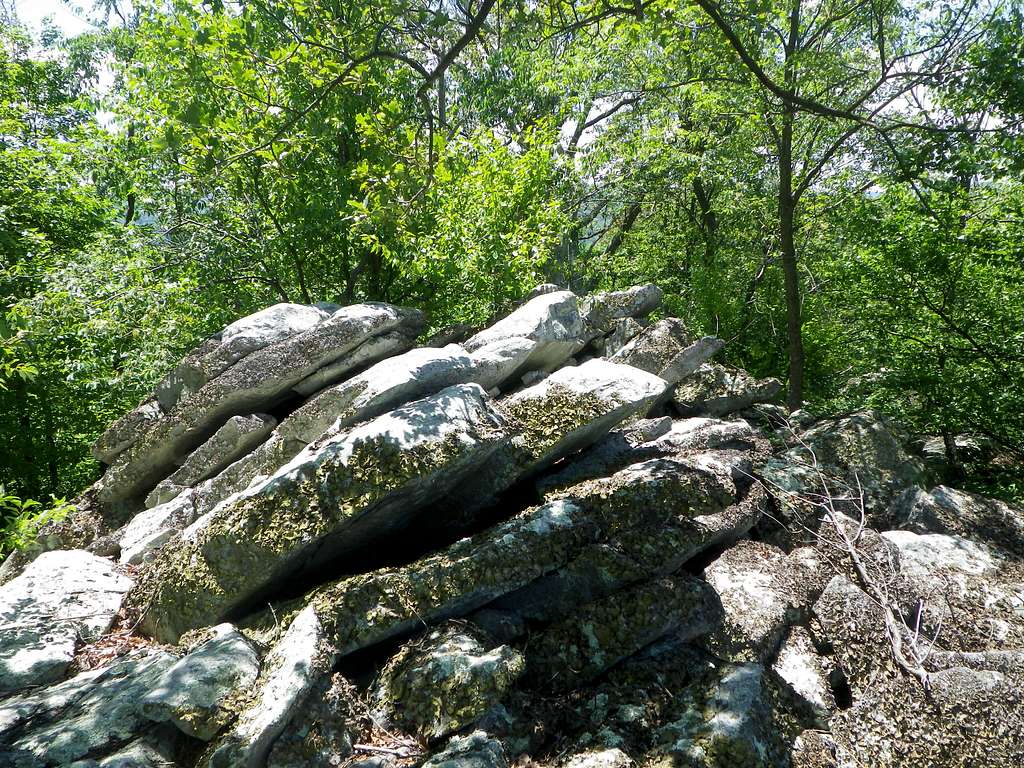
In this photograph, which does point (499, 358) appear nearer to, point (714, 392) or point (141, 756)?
point (714, 392)

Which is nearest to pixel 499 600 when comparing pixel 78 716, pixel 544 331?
Answer: pixel 78 716

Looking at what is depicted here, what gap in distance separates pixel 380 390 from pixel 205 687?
9.10ft

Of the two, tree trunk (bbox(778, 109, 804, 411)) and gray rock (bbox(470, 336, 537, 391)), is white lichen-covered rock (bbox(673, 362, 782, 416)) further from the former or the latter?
tree trunk (bbox(778, 109, 804, 411))

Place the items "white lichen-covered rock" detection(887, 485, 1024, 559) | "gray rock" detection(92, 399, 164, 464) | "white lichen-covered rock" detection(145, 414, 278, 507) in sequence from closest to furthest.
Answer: "white lichen-covered rock" detection(887, 485, 1024, 559)
"white lichen-covered rock" detection(145, 414, 278, 507)
"gray rock" detection(92, 399, 164, 464)

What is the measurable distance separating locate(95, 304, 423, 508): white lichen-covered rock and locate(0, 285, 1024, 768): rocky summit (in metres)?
0.05

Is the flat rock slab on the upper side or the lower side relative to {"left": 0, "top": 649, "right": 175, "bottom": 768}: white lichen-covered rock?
upper

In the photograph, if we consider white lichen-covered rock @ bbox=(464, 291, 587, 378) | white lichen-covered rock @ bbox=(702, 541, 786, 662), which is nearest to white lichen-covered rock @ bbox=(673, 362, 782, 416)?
white lichen-covered rock @ bbox=(464, 291, 587, 378)

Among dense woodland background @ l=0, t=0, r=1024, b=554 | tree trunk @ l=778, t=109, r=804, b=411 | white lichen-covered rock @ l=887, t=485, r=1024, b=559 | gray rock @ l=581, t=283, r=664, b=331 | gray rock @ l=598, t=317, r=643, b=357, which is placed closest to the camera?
white lichen-covered rock @ l=887, t=485, r=1024, b=559

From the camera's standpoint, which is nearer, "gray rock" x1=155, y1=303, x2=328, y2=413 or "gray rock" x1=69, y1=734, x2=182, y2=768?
"gray rock" x1=69, y1=734, x2=182, y2=768

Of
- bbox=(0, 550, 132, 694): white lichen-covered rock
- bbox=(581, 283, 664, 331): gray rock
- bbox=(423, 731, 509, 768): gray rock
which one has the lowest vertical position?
bbox=(423, 731, 509, 768): gray rock

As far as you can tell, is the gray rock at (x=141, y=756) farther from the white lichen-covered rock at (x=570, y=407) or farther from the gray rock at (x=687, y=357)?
the gray rock at (x=687, y=357)

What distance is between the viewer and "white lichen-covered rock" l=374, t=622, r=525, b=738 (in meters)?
4.01

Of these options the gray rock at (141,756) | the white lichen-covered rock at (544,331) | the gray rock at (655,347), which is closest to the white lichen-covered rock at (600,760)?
the gray rock at (141,756)

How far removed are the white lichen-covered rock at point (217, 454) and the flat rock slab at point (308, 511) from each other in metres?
2.34
